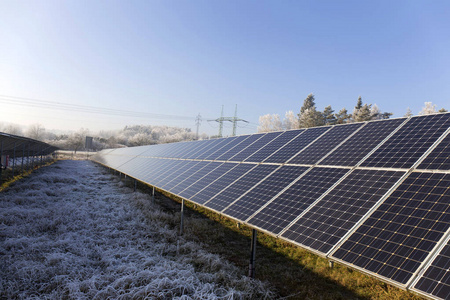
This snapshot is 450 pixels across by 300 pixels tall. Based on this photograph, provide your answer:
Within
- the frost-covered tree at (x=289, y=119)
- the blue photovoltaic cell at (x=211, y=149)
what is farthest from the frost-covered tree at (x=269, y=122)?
the blue photovoltaic cell at (x=211, y=149)

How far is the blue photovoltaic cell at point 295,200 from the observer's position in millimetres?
7168

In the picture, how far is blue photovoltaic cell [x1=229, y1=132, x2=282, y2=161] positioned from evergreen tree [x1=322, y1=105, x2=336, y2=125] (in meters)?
55.5

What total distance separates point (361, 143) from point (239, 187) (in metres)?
5.23

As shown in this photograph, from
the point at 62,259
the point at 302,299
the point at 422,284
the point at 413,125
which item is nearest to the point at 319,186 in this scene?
the point at 302,299

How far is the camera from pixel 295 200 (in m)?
7.91

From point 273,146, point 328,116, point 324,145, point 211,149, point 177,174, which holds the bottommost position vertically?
point 177,174

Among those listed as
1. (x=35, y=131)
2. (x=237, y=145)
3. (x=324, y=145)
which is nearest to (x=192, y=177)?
(x=237, y=145)

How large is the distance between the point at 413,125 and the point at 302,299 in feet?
25.5

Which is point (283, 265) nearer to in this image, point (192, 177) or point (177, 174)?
point (192, 177)

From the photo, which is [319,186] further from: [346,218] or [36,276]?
[36,276]

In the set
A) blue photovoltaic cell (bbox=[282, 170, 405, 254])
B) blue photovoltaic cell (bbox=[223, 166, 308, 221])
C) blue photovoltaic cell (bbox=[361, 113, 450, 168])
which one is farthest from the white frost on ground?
blue photovoltaic cell (bbox=[361, 113, 450, 168])

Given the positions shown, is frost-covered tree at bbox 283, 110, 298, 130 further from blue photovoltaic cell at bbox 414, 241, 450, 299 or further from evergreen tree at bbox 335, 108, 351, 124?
blue photovoltaic cell at bbox 414, 241, 450, 299

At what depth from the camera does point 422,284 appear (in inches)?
163

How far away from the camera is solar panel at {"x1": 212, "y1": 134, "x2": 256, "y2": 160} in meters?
15.9
